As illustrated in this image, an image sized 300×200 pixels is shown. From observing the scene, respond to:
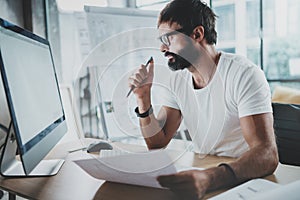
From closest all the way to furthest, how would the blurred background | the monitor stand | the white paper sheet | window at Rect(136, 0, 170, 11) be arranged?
1. the white paper sheet
2. the monitor stand
3. the blurred background
4. window at Rect(136, 0, 170, 11)

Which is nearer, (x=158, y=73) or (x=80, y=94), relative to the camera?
(x=158, y=73)

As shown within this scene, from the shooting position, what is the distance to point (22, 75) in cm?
88

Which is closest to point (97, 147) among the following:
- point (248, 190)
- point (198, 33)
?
point (198, 33)

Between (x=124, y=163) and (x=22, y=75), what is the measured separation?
1.13 ft

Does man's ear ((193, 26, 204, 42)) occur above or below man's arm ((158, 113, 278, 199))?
above

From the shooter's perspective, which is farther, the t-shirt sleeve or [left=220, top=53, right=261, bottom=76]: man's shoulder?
[left=220, top=53, right=261, bottom=76]: man's shoulder

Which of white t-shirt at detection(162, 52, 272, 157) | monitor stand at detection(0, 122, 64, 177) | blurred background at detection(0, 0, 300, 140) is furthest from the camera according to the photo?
blurred background at detection(0, 0, 300, 140)

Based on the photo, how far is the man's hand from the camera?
2.44ft

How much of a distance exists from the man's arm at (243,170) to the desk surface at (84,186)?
24 millimetres

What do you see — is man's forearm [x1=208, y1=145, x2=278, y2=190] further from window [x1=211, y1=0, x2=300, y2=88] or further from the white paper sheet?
window [x1=211, y1=0, x2=300, y2=88]

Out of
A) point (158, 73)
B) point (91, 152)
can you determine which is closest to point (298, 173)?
point (158, 73)

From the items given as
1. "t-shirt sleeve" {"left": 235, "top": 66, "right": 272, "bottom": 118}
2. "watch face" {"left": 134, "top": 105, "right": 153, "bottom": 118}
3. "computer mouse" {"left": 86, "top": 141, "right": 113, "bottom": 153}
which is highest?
"t-shirt sleeve" {"left": 235, "top": 66, "right": 272, "bottom": 118}

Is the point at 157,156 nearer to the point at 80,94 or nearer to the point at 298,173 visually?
the point at 298,173

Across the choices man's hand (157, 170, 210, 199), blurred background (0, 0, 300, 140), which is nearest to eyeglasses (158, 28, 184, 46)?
man's hand (157, 170, 210, 199)
